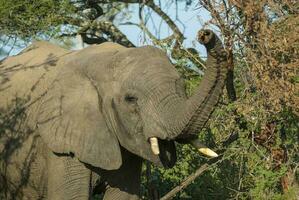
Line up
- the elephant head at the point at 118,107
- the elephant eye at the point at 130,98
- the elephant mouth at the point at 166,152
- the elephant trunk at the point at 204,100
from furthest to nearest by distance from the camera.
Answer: the elephant eye at the point at 130,98, the elephant mouth at the point at 166,152, the elephant head at the point at 118,107, the elephant trunk at the point at 204,100

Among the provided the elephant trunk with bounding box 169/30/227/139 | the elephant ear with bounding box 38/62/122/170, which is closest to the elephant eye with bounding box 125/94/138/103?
the elephant ear with bounding box 38/62/122/170

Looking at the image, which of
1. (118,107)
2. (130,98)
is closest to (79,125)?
(118,107)

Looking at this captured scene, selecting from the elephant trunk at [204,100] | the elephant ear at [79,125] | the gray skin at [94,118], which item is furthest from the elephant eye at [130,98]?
the elephant trunk at [204,100]

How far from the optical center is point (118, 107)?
6.09 meters

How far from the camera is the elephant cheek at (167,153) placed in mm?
5883

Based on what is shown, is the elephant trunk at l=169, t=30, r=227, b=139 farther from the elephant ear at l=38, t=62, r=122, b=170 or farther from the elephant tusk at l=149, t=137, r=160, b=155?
the elephant ear at l=38, t=62, r=122, b=170

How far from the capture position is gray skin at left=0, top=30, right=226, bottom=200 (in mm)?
5656

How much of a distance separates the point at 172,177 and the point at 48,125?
8.95 ft

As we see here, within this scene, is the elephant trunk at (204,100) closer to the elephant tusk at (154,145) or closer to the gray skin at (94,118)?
the gray skin at (94,118)

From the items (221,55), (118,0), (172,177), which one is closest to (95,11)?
(118,0)

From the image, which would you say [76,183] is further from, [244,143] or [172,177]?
[172,177]

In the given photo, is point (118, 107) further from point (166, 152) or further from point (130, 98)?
point (166, 152)

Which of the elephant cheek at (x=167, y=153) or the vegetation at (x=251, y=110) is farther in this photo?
the vegetation at (x=251, y=110)

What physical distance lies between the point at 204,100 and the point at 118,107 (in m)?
0.91
